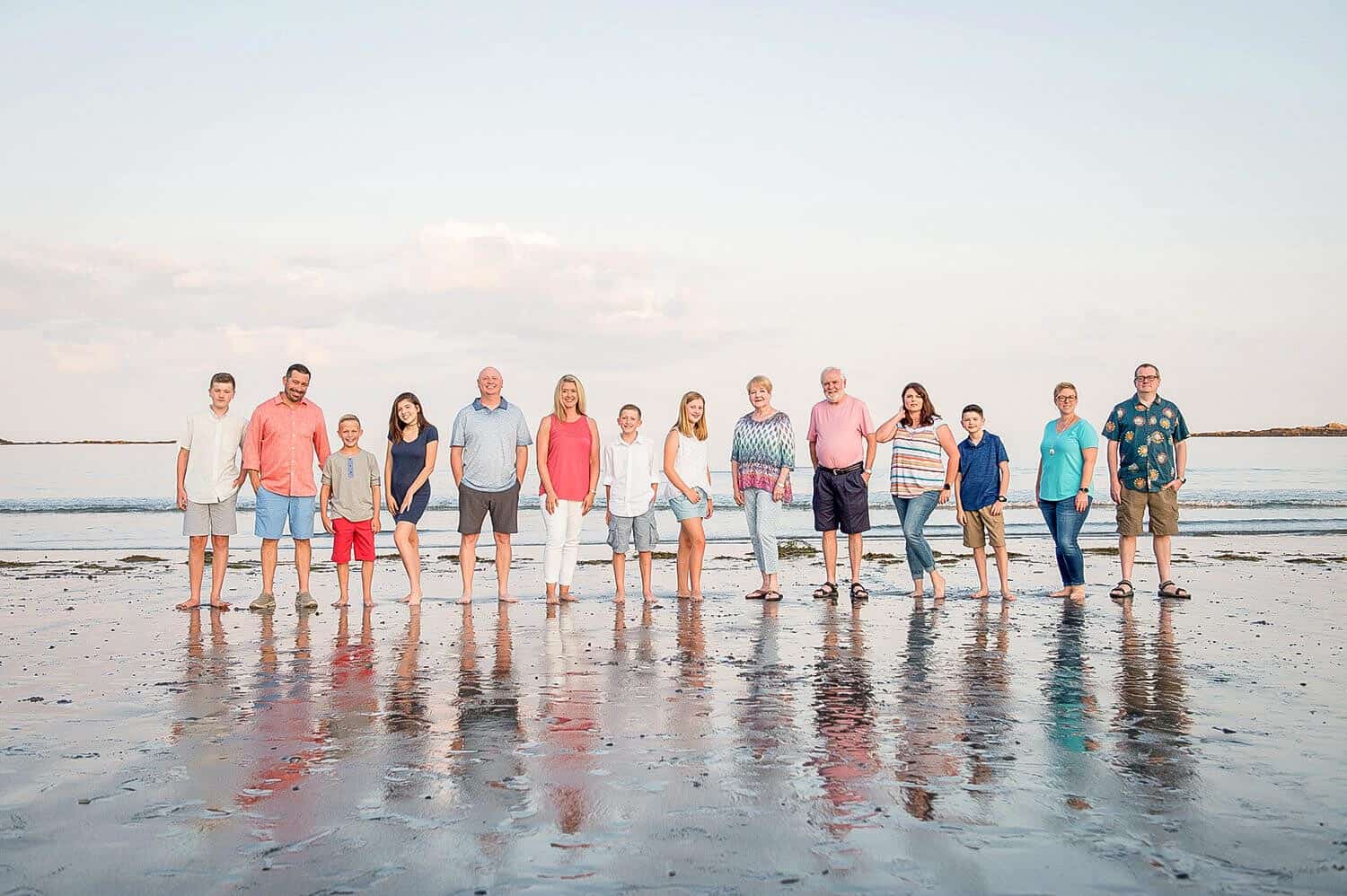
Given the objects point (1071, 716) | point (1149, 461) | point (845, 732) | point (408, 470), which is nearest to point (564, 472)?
point (408, 470)

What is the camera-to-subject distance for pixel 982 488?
10570 millimetres

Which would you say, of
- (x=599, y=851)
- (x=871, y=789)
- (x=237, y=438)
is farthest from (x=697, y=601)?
(x=599, y=851)

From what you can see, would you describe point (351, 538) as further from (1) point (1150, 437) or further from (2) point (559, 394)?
(1) point (1150, 437)

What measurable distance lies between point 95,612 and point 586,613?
157 inches

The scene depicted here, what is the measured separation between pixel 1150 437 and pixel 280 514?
25.1ft

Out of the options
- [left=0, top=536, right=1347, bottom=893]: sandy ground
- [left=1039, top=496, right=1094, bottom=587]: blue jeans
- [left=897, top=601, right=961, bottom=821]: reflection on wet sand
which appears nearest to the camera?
[left=0, top=536, right=1347, bottom=893]: sandy ground

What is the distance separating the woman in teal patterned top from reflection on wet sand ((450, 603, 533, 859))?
13.0ft

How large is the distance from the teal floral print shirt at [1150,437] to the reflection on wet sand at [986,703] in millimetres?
2725

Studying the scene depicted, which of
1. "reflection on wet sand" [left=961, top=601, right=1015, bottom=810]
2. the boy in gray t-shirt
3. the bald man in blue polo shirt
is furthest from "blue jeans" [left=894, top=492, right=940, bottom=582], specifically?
the boy in gray t-shirt

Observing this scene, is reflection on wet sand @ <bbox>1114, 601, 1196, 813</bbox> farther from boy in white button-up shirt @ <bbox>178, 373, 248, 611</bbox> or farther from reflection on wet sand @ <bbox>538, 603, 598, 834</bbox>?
boy in white button-up shirt @ <bbox>178, 373, 248, 611</bbox>

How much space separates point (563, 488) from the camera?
10234mm

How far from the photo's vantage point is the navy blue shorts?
10578mm

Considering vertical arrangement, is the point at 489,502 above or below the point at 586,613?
above

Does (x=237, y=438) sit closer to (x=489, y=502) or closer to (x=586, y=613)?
(x=489, y=502)
